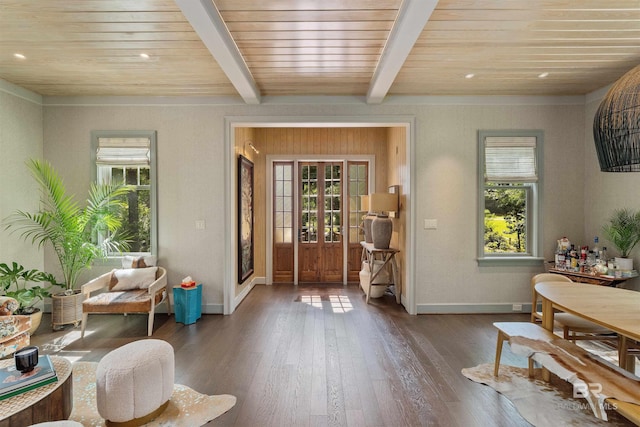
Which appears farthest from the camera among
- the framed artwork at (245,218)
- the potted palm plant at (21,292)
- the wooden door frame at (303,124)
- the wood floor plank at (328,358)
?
the framed artwork at (245,218)

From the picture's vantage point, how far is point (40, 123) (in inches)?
171

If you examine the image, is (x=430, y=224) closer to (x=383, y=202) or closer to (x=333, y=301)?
(x=383, y=202)

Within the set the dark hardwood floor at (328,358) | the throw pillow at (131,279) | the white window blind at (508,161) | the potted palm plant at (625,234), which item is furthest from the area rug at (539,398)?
the throw pillow at (131,279)

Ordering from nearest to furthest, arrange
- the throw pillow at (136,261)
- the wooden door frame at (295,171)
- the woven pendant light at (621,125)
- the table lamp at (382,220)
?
the woven pendant light at (621,125), the throw pillow at (136,261), the table lamp at (382,220), the wooden door frame at (295,171)

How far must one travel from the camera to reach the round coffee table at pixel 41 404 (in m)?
1.69

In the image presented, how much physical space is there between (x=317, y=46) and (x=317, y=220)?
3654 mm

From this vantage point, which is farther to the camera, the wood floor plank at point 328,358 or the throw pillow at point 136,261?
the throw pillow at point 136,261

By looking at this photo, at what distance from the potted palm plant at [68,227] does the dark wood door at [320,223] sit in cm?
290

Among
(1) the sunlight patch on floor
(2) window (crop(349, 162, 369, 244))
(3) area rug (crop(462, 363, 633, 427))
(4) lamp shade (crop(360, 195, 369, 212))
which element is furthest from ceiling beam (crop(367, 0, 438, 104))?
(1) the sunlight patch on floor

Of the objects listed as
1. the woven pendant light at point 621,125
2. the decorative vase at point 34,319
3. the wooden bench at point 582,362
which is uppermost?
the woven pendant light at point 621,125

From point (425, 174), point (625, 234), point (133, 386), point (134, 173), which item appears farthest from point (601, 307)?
point (134, 173)

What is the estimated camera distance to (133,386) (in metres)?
2.08

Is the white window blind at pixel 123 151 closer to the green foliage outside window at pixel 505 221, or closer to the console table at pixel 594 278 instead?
the green foliage outside window at pixel 505 221

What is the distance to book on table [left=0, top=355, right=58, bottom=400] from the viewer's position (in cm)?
181
